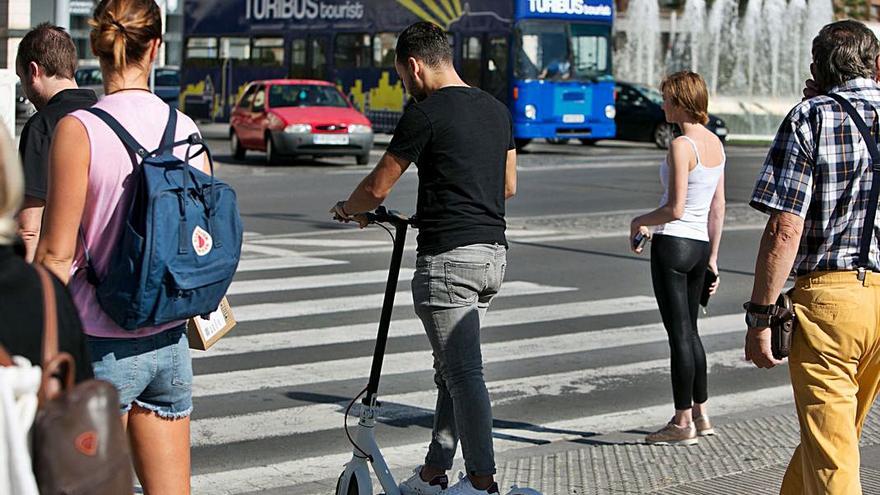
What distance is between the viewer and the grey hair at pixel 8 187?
2275 millimetres

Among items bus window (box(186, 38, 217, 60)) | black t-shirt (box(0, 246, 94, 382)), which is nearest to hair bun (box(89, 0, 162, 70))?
black t-shirt (box(0, 246, 94, 382))

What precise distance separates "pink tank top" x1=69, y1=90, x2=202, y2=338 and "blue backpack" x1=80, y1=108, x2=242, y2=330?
24mm

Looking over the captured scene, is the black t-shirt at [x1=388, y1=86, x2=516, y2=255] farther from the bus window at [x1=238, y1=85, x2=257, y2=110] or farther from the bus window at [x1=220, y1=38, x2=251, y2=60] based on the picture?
the bus window at [x1=220, y1=38, x2=251, y2=60]

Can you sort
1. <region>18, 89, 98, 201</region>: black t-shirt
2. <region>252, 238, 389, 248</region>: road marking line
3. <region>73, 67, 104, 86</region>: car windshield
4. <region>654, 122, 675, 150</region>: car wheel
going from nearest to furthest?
<region>18, 89, 98, 201</region>: black t-shirt
<region>252, 238, 389, 248</region>: road marking line
<region>654, 122, 675, 150</region>: car wheel
<region>73, 67, 104, 86</region>: car windshield

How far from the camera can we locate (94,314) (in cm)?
388

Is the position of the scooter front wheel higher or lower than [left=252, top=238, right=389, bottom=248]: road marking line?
higher

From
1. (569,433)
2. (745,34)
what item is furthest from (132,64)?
(745,34)

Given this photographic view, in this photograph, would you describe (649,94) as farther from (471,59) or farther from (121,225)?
(121,225)

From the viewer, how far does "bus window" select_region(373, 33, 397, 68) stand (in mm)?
32469

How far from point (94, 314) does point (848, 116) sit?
217cm

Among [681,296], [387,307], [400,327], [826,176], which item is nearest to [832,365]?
[826,176]

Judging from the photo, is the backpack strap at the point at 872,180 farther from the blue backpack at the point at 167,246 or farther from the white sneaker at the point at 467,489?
the blue backpack at the point at 167,246

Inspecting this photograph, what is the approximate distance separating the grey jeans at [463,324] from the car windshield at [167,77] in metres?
42.7

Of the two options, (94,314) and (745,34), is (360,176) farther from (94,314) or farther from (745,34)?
(745,34)
